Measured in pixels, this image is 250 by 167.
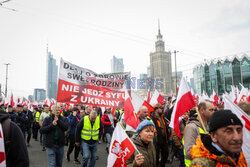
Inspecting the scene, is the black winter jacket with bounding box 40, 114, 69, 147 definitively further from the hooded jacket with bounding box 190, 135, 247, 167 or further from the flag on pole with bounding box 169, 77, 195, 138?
the hooded jacket with bounding box 190, 135, 247, 167

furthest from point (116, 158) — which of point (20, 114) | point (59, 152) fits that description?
point (20, 114)

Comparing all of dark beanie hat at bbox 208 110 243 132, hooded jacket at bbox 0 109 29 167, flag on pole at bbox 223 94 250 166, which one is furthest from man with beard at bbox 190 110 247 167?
hooded jacket at bbox 0 109 29 167

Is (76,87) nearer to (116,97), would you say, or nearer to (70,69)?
(70,69)

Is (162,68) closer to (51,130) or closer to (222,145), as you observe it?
(51,130)

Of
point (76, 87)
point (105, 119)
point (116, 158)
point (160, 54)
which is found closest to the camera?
point (116, 158)

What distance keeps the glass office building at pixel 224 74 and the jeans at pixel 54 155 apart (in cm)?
5019

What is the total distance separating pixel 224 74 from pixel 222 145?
53467mm

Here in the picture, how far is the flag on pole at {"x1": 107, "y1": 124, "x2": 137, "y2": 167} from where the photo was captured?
2738 mm

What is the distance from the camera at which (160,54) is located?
10075 centimetres

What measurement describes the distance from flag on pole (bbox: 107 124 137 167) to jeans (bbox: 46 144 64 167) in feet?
7.50

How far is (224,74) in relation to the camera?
48281mm

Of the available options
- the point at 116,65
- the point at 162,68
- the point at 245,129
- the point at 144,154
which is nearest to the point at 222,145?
the point at 245,129

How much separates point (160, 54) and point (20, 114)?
318ft

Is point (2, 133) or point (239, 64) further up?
point (239, 64)
